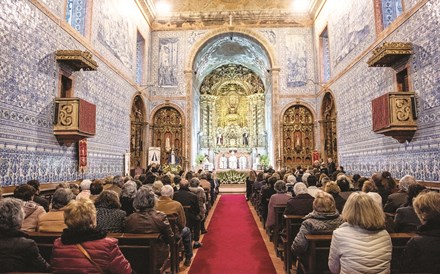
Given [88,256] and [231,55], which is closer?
[88,256]

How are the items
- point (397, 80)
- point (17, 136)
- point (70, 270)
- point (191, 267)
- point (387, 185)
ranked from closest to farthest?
point (70, 270) < point (191, 267) < point (387, 185) < point (17, 136) < point (397, 80)

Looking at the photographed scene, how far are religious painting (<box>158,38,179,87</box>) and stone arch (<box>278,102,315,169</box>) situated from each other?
259 inches

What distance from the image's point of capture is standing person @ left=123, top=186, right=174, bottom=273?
147 inches

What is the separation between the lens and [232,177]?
19.8 metres

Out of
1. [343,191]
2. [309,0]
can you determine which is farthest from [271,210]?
[309,0]

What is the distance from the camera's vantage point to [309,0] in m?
16.7

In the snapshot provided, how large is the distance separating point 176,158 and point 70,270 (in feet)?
50.4

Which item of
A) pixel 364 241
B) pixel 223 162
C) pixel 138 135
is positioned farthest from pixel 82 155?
pixel 223 162

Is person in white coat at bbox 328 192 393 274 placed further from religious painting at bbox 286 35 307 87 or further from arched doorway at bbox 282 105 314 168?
religious painting at bbox 286 35 307 87

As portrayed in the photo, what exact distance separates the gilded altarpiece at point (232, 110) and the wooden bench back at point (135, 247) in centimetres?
1955

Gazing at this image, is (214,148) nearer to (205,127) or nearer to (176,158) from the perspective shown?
(205,127)

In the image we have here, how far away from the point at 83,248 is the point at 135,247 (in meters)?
1.03

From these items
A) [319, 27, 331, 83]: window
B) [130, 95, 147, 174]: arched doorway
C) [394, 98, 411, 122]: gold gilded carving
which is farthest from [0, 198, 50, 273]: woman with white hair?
[319, 27, 331, 83]: window

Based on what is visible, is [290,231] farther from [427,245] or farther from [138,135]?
[138,135]
